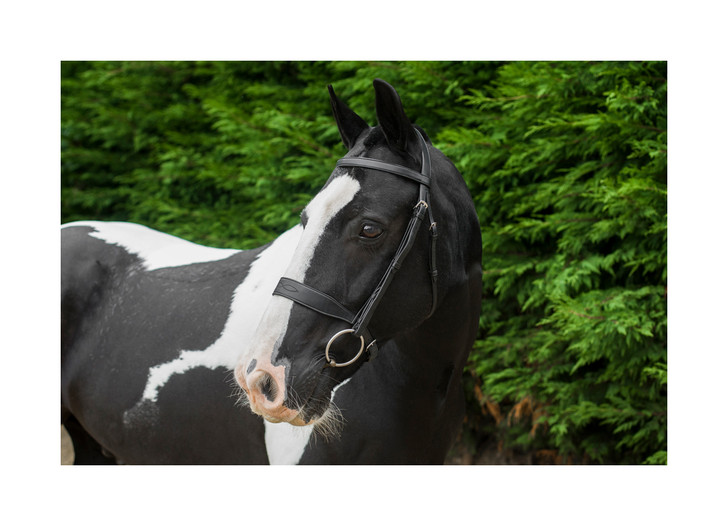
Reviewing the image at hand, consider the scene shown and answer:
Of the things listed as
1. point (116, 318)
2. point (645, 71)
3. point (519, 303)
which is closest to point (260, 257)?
point (116, 318)

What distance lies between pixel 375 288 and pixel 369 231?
18cm

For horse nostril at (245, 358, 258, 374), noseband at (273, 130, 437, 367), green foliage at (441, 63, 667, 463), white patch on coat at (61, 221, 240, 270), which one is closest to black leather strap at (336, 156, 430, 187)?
noseband at (273, 130, 437, 367)

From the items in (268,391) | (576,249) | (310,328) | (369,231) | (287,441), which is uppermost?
(576,249)

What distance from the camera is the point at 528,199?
3643 millimetres

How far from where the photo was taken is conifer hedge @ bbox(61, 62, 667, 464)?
10.4 ft

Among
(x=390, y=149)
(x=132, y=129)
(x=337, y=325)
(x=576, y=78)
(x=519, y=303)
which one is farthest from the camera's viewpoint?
(x=132, y=129)

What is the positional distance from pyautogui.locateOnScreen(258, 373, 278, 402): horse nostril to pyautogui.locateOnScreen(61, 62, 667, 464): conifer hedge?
2.09 m

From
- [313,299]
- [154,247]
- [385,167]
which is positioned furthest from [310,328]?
[154,247]

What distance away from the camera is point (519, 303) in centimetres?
383

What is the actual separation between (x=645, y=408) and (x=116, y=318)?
307 cm

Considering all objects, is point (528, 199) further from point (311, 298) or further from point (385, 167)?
point (311, 298)

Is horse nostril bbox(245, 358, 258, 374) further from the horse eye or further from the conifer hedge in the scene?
the conifer hedge

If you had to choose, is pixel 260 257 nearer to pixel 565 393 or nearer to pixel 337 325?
pixel 337 325

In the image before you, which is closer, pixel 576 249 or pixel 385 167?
Answer: pixel 385 167
